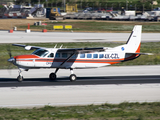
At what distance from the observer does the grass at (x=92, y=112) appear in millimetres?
12531

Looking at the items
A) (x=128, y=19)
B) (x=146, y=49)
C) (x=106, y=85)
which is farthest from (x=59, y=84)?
(x=128, y=19)

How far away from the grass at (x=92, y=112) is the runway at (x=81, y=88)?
40.8 inches

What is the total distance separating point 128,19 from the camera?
102625mm

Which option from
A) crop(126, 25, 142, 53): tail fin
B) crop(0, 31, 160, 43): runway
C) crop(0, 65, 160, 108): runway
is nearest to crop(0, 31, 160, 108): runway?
crop(0, 65, 160, 108): runway

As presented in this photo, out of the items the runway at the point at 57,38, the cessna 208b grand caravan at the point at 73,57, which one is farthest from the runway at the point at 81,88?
the runway at the point at 57,38

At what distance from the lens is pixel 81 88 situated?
63.3ft

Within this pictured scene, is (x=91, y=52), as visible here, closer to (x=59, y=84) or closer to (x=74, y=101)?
(x=59, y=84)

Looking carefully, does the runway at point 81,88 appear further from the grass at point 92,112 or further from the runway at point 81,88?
the grass at point 92,112

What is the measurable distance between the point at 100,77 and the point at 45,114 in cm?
1125

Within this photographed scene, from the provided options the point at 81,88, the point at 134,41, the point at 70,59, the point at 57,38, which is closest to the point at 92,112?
Answer: the point at 81,88

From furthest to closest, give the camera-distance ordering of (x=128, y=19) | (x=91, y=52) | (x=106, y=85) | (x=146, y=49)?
(x=128, y=19), (x=146, y=49), (x=91, y=52), (x=106, y=85)

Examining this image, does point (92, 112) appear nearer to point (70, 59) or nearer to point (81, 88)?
point (81, 88)

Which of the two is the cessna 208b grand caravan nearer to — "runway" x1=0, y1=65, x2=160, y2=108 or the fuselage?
the fuselage

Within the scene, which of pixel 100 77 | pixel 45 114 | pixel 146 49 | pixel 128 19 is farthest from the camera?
pixel 128 19
